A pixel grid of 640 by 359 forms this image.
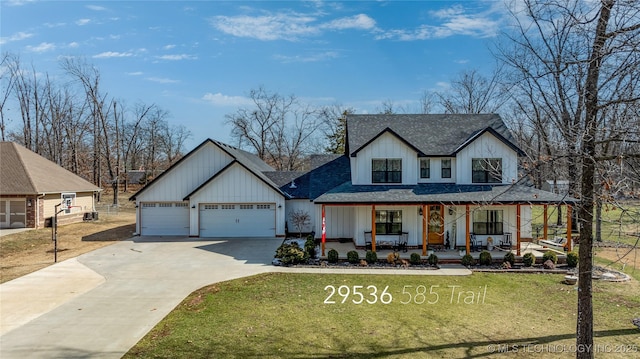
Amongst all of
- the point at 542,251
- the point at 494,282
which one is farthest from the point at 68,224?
the point at 542,251

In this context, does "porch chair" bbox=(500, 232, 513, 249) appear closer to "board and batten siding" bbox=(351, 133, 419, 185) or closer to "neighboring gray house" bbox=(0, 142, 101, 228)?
"board and batten siding" bbox=(351, 133, 419, 185)

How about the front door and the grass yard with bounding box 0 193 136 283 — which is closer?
the grass yard with bounding box 0 193 136 283

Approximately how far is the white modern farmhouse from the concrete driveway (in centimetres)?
341

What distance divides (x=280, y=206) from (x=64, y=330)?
47.1 ft

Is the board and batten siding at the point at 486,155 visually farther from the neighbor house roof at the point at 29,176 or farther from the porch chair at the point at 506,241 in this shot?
the neighbor house roof at the point at 29,176

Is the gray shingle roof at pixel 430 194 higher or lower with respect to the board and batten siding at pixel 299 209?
higher

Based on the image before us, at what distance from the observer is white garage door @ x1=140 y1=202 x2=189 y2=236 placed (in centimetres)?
2358

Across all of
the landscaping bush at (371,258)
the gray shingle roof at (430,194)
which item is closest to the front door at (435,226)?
the gray shingle roof at (430,194)

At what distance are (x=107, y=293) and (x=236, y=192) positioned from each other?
11172mm

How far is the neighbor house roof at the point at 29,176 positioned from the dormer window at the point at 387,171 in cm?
2097

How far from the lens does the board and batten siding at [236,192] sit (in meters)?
22.6

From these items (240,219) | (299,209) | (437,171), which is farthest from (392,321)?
(240,219)

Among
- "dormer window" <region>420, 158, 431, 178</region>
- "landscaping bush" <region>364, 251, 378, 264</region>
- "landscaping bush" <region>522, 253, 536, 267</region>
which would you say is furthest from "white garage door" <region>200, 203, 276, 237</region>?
"landscaping bush" <region>522, 253, 536, 267</region>

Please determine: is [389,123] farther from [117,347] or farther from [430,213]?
[117,347]
